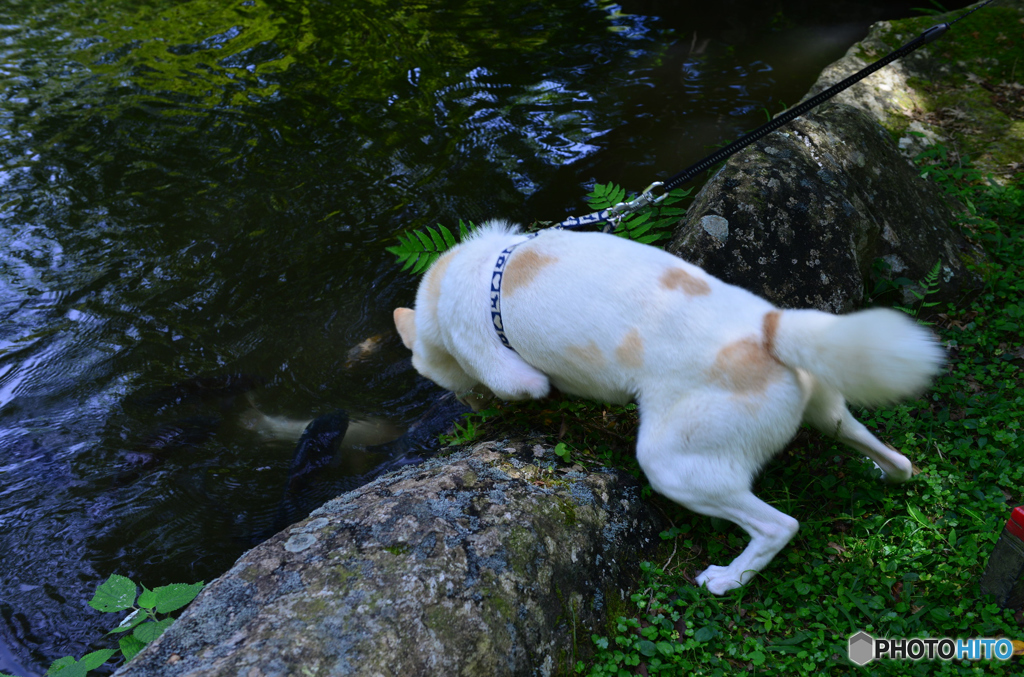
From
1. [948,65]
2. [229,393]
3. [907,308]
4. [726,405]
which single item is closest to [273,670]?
[726,405]

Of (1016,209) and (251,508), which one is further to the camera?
(1016,209)

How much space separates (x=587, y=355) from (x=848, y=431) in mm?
1185

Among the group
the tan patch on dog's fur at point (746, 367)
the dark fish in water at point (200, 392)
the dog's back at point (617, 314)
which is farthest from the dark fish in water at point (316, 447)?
the tan patch on dog's fur at point (746, 367)

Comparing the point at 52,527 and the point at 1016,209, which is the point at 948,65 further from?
the point at 52,527

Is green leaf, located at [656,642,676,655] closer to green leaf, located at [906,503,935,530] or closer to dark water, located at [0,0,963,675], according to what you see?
green leaf, located at [906,503,935,530]

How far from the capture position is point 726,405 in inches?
95.7

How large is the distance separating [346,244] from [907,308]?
453 centimetres

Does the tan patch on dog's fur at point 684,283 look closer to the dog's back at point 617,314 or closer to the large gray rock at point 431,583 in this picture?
the dog's back at point 617,314

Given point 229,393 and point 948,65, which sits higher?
point 948,65

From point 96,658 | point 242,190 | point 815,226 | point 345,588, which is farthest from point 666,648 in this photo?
point 242,190

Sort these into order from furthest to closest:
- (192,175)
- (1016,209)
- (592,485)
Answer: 1. (192,175)
2. (1016,209)
3. (592,485)

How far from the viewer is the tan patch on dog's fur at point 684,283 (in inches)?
102

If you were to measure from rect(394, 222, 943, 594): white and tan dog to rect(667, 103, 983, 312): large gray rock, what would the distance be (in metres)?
0.98

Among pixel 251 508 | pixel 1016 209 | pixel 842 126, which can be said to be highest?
pixel 842 126
